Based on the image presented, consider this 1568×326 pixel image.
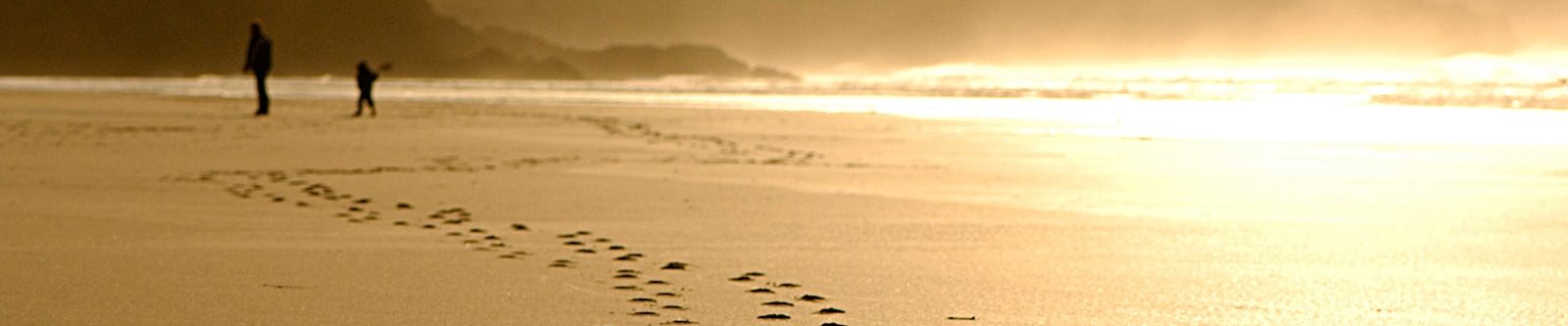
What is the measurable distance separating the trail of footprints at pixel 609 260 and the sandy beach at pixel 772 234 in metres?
0.02

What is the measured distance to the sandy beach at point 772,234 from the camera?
5.31m

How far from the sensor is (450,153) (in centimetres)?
1352

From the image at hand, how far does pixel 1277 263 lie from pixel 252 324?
346cm

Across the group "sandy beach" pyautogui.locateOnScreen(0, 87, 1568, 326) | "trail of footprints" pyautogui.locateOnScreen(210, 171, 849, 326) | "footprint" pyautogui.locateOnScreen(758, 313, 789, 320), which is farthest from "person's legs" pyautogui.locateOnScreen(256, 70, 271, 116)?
"footprint" pyautogui.locateOnScreen(758, 313, 789, 320)

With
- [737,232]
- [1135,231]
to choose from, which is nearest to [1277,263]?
[1135,231]

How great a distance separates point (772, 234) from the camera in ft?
24.6

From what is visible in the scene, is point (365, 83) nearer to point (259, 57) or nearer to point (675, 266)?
point (259, 57)

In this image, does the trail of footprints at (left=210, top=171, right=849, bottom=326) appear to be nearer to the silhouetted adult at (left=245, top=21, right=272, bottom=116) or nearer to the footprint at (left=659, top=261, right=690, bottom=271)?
the footprint at (left=659, top=261, right=690, bottom=271)

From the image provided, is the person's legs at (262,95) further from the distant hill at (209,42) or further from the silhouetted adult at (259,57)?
the distant hill at (209,42)

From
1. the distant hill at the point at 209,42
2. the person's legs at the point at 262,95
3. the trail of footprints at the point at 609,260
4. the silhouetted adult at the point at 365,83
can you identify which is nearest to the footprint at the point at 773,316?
the trail of footprints at the point at 609,260

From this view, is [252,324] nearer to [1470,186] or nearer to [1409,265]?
[1409,265]

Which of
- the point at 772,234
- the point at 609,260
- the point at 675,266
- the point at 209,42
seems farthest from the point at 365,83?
the point at 209,42

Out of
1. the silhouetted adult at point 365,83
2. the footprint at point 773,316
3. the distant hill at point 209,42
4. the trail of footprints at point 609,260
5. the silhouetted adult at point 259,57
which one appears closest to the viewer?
the footprint at point 773,316

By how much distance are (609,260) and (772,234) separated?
1.22 metres
